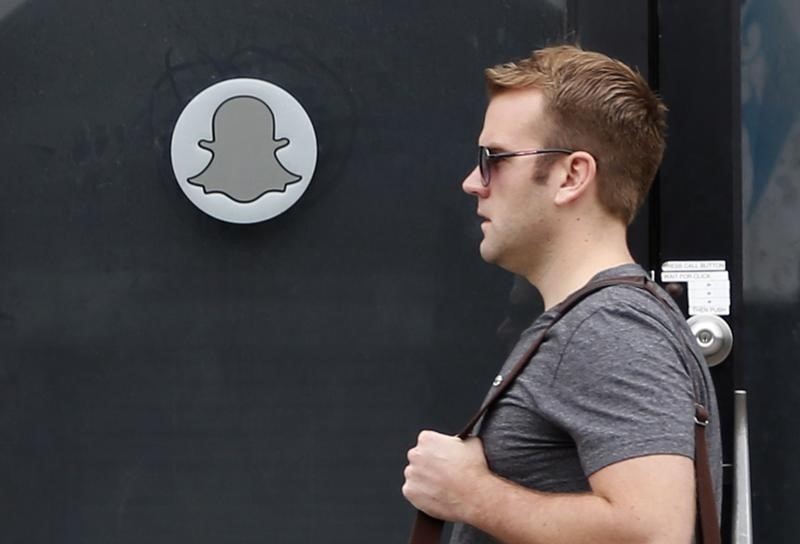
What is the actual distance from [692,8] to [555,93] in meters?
0.77

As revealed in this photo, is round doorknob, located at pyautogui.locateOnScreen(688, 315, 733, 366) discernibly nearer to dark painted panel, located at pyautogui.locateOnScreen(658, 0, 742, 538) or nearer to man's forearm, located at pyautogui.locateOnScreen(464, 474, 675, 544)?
dark painted panel, located at pyautogui.locateOnScreen(658, 0, 742, 538)

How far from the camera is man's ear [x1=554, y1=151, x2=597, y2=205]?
1429 millimetres

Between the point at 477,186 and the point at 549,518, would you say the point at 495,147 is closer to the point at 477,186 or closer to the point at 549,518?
the point at 477,186

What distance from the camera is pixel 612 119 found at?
4.69ft

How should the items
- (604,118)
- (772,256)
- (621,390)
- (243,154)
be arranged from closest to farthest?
(621,390) → (604,118) → (243,154) → (772,256)

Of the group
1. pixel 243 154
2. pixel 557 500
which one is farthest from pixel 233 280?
pixel 557 500

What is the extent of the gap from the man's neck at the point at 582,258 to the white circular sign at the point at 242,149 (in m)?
0.74

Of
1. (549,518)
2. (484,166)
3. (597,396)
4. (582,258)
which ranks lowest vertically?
(549,518)

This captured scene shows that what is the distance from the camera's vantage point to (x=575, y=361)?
133 cm

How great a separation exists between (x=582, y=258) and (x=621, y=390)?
0.65ft

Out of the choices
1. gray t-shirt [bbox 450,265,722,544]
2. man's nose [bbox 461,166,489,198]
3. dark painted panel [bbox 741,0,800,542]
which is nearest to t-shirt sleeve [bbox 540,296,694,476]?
gray t-shirt [bbox 450,265,722,544]

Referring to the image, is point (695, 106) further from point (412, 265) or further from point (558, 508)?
point (558, 508)

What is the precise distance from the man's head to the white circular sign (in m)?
0.70

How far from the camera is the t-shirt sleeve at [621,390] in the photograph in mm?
1289
